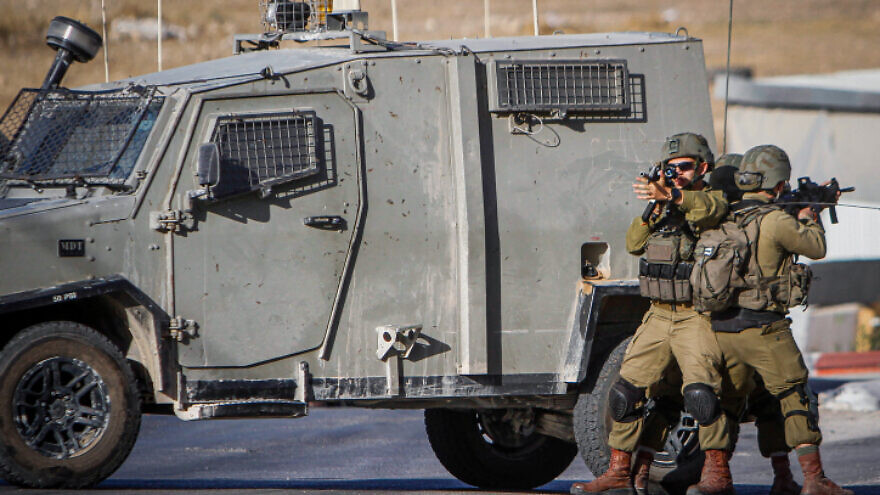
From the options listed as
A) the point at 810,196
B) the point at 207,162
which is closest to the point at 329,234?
the point at 207,162

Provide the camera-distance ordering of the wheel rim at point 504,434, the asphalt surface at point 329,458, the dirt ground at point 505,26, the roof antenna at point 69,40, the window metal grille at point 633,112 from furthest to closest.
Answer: the dirt ground at point 505,26 → the wheel rim at point 504,434 → the asphalt surface at point 329,458 → the roof antenna at point 69,40 → the window metal grille at point 633,112

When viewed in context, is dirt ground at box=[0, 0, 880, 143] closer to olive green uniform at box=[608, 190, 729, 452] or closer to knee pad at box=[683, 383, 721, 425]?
olive green uniform at box=[608, 190, 729, 452]

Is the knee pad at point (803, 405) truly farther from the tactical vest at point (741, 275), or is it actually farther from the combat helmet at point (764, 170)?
the combat helmet at point (764, 170)

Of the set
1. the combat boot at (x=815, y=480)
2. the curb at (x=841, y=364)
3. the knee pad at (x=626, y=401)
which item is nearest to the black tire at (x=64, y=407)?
the knee pad at (x=626, y=401)

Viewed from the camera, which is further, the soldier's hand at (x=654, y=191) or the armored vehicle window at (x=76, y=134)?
the armored vehicle window at (x=76, y=134)

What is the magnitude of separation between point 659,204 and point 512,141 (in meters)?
0.99

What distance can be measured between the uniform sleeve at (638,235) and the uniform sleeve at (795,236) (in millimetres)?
618

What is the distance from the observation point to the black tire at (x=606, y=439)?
732cm

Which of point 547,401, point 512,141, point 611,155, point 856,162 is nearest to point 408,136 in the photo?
point 512,141

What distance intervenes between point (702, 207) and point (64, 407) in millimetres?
3290

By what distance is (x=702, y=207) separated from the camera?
656 centimetres

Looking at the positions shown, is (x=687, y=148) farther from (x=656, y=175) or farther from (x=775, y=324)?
(x=775, y=324)

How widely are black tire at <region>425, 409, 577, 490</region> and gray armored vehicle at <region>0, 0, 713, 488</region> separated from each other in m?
0.85

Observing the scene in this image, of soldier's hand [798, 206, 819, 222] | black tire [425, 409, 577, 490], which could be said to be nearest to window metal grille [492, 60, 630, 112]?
soldier's hand [798, 206, 819, 222]
